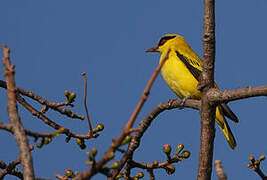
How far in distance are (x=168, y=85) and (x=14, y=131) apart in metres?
4.88

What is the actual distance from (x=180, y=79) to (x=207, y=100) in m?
2.93

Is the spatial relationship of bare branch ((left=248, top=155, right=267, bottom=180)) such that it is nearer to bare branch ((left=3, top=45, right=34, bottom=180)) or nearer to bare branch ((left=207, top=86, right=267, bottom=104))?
bare branch ((left=207, top=86, right=267, bottom=104))

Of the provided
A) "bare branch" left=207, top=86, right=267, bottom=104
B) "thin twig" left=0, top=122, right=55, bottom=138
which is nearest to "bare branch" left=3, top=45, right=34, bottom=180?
"thin twig" left=0, top=122, right=55, bottom=138

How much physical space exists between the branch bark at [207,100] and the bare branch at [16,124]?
1.85 m

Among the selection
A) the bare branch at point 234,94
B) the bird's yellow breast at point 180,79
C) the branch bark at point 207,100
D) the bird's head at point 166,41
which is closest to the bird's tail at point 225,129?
the bird's yellow breast at point 180,79

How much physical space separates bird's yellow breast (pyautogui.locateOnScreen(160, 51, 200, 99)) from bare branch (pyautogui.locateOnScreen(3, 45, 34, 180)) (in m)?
4.55

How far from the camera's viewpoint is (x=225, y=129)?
631 centimetres

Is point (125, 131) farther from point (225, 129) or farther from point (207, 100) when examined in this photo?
point (225, 129)

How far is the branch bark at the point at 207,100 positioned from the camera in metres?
3.21

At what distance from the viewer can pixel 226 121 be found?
248 inches

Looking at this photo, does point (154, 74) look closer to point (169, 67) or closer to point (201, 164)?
point (201, 164)

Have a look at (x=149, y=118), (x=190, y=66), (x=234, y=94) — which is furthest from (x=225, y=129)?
(x=234, y=94)

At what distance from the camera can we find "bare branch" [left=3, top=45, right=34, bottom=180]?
1628 mm

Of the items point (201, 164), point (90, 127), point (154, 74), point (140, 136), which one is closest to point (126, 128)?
point (154, 74)
